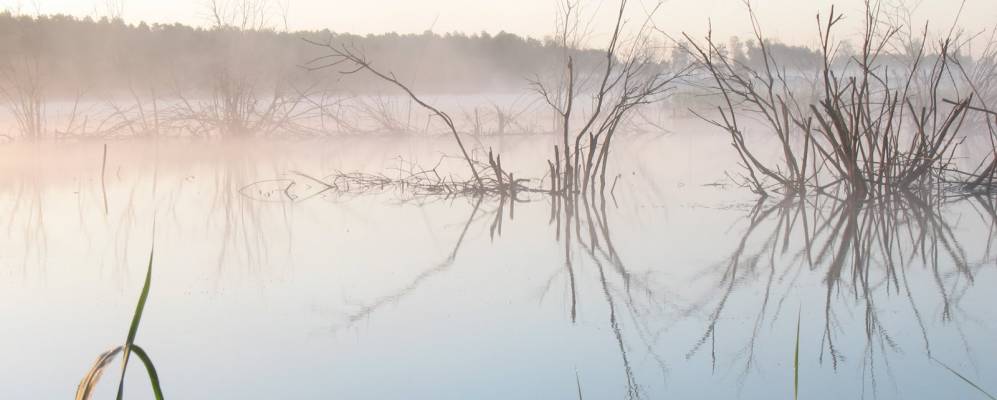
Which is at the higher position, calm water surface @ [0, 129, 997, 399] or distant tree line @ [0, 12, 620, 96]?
distant tree line @ [0, 12, 620, 96]

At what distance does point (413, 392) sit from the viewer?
3.69 feet

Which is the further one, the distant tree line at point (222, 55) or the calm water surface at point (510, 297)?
the distant tree line at point (222, 55)

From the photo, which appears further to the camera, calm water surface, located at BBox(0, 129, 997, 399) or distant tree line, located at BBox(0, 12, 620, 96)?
distant tree line, located at BBox(0, 12, 620, 96)

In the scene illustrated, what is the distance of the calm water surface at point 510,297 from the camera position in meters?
1.17

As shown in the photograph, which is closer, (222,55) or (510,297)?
(510,297)

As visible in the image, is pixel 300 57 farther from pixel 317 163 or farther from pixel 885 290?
pixel 885 290

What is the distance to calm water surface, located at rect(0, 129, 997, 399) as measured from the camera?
1170mm

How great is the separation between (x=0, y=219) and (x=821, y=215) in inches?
94.7

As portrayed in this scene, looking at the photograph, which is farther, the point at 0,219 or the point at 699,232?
the point at 0,219

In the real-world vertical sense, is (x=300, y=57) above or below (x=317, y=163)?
above

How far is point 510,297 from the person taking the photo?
5.36ft

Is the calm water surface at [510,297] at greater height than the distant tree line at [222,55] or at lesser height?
lesser

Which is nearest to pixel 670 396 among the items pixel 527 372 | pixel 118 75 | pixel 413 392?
pixel 527 372

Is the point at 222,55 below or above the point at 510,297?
above
